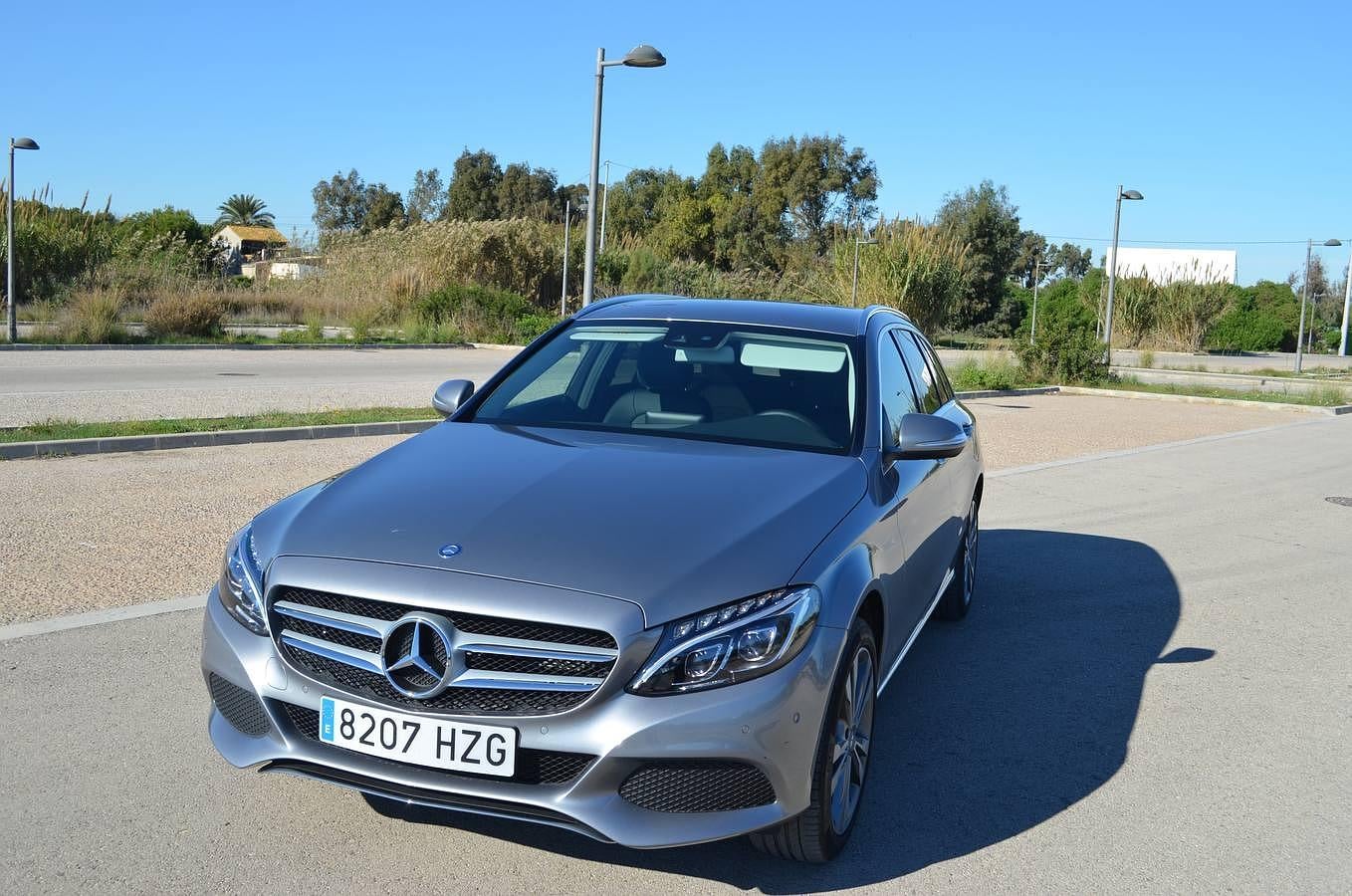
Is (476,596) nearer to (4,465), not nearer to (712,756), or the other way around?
(712,756)

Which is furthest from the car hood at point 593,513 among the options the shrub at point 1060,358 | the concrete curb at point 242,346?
the shrub at point 1060,358

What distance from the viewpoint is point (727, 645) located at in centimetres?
308

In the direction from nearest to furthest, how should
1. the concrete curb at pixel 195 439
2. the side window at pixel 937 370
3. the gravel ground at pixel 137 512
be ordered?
1. the gravel ground at pixel 137 512
2. the side window at pixel 937 370
3. the concrete curb at pixel 195 439

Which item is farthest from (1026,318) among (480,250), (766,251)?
(480,250)

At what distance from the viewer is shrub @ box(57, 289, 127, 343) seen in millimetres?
25750

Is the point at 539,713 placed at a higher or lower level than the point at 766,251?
lower

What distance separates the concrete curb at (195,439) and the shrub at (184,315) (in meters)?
17.3

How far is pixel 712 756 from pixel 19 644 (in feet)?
12.0

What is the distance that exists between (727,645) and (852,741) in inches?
30.5

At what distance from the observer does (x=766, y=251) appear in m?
75.1

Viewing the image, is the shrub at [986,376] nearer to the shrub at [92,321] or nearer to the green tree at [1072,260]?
the shrub at [92,321]

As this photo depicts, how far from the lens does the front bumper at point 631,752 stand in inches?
118

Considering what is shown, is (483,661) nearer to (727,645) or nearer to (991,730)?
(727,645)

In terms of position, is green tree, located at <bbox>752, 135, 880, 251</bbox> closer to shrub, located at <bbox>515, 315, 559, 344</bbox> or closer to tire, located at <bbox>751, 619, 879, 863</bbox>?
shrub, located at <bbox>515, 315, 559, 344</bbox>
